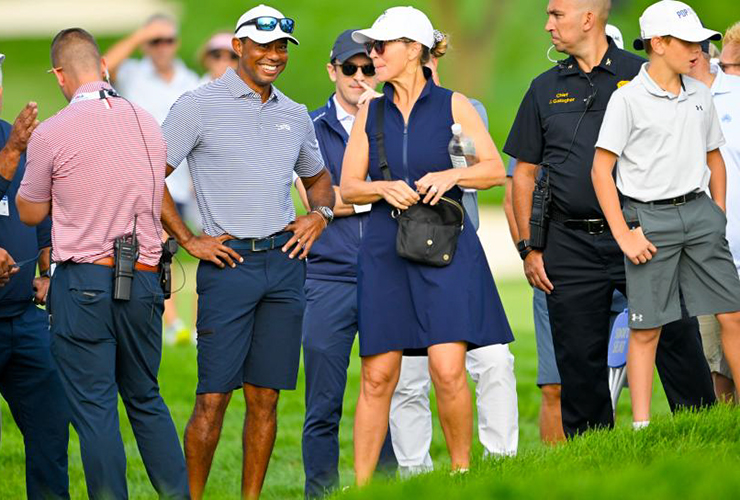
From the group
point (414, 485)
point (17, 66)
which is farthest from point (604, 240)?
point (17, 66)

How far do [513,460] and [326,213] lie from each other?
202 cm

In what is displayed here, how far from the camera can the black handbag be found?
23.8ft

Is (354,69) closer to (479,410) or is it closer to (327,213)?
(327,213)

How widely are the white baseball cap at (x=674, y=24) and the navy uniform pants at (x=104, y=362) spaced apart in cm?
277

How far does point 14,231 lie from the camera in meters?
7.86

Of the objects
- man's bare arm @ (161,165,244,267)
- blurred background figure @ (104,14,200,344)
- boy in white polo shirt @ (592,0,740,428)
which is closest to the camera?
boy in white polo shirt @ (592,0,740,428)

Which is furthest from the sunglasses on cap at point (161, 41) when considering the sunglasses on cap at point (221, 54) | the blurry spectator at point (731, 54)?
the blurry spectator at point (731, 54)

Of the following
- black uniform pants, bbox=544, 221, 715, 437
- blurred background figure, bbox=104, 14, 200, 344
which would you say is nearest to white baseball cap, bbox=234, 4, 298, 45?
black uniform pants, bbox=544, 221, 715, 437

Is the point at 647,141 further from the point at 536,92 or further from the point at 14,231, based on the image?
the point at 14,231

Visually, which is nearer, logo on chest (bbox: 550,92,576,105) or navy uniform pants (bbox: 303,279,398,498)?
logo on chest (bbox: 550,92,576,105)

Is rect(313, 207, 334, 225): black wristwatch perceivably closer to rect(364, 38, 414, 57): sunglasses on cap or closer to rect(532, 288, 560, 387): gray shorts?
rect(364, 38, 414, 57): sunglasses on cap

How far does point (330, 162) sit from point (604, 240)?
73.2 inches

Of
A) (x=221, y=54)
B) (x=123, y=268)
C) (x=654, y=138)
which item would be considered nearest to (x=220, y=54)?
(x=221, y=54)

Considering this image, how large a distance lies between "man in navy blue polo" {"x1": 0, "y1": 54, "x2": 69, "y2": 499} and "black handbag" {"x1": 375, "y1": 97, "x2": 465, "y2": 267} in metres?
1.94
